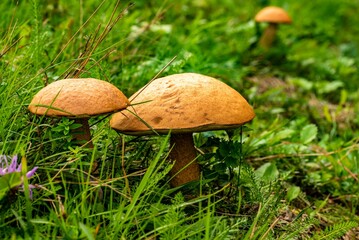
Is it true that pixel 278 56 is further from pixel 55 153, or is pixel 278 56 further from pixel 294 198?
pixel 55 153

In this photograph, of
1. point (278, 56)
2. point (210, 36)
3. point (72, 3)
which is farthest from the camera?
point (278, 56)

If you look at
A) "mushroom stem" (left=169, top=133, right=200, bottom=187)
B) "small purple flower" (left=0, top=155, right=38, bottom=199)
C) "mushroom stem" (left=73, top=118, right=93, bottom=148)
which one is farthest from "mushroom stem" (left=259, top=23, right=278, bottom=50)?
"small purple flower" (left=0, top=155, right=38, bottom=199)

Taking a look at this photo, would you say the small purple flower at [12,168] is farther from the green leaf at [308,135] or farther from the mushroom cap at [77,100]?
the green leaf at [308,135]

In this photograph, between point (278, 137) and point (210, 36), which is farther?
point (210, 36)

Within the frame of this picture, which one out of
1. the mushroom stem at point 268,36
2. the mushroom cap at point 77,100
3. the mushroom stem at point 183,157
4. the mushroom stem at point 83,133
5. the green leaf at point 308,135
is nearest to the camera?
the mushroom cap at point 77,100

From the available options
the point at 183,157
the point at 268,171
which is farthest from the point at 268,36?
the point at 183,157

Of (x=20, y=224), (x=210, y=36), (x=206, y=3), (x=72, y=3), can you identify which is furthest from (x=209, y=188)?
(x=206, y=3)

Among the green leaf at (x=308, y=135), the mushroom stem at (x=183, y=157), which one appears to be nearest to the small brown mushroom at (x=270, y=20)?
the green leaf at (x=308, y=135)
